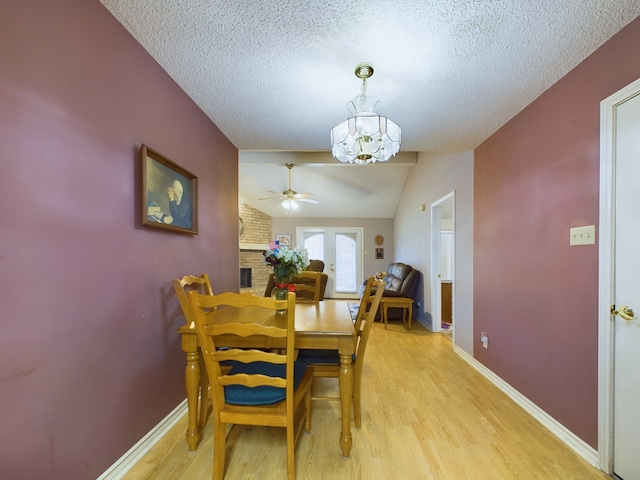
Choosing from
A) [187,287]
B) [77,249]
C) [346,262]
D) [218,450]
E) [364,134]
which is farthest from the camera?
[346,262]

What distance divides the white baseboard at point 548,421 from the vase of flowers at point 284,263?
1.96m

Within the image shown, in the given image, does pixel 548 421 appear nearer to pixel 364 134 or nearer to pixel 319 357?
pixel 319 357

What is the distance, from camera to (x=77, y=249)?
1158 mm

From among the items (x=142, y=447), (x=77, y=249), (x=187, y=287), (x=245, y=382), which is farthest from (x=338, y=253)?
(x=77, y=249)

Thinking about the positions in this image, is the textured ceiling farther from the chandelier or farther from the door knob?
the door knob

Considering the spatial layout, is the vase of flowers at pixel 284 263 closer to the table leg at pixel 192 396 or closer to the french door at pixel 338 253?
the table leg at pixel 192 396

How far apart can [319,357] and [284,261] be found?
687 millimetres

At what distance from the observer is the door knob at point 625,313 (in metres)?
1.33

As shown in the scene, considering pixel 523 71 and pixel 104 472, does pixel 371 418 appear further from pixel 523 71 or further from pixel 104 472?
pixel 523 71

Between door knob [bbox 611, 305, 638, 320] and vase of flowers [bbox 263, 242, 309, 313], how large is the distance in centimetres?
173

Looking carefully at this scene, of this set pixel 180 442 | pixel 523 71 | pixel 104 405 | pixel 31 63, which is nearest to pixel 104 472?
pixel 104 405

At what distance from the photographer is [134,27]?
140cm

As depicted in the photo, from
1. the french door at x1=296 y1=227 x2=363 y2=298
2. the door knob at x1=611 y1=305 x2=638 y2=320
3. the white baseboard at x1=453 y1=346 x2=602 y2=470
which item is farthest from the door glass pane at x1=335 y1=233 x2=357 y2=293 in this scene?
the door knob at x1=611 y1=305 x2=638 y2=320

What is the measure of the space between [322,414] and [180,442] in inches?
36.7
